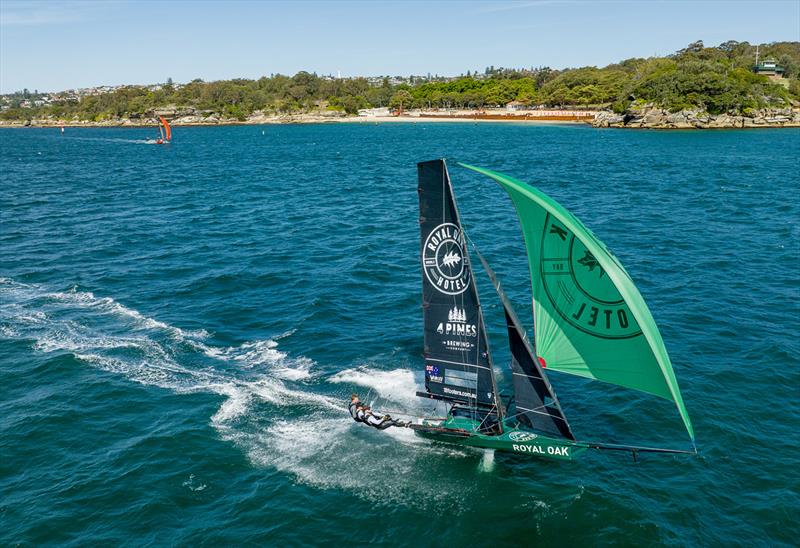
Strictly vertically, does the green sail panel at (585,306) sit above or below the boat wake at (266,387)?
above

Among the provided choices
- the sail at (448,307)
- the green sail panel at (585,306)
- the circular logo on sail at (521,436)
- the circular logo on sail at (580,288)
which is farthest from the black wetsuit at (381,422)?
the circular logo on sail at (580,288)

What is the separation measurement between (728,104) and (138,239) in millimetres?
165409

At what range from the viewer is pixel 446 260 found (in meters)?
23.2

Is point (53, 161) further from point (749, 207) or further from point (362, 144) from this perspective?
point (749, 207)

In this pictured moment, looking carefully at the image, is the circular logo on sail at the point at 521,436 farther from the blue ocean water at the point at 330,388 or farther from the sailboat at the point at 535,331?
the blue ocean water at the point at 330,388

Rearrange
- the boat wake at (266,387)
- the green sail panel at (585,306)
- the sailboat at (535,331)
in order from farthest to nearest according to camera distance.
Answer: the boat wake at (266,387) < the sailboat at (535,331) < the green sail panel at (585,306)

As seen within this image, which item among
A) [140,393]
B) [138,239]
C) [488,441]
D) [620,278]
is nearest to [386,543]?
[488,441]

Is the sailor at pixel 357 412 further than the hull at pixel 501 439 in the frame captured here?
Yes

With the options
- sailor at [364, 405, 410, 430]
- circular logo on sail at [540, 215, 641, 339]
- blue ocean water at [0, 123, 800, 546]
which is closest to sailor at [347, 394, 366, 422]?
sailor at [364, 405, 410, 430]

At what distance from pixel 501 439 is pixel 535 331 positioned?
169 inches

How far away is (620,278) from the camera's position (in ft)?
66.4

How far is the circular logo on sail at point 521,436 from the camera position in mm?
23297

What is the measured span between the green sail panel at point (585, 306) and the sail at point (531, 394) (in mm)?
736

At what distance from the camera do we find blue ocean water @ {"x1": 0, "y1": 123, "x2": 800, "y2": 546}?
21875mm
